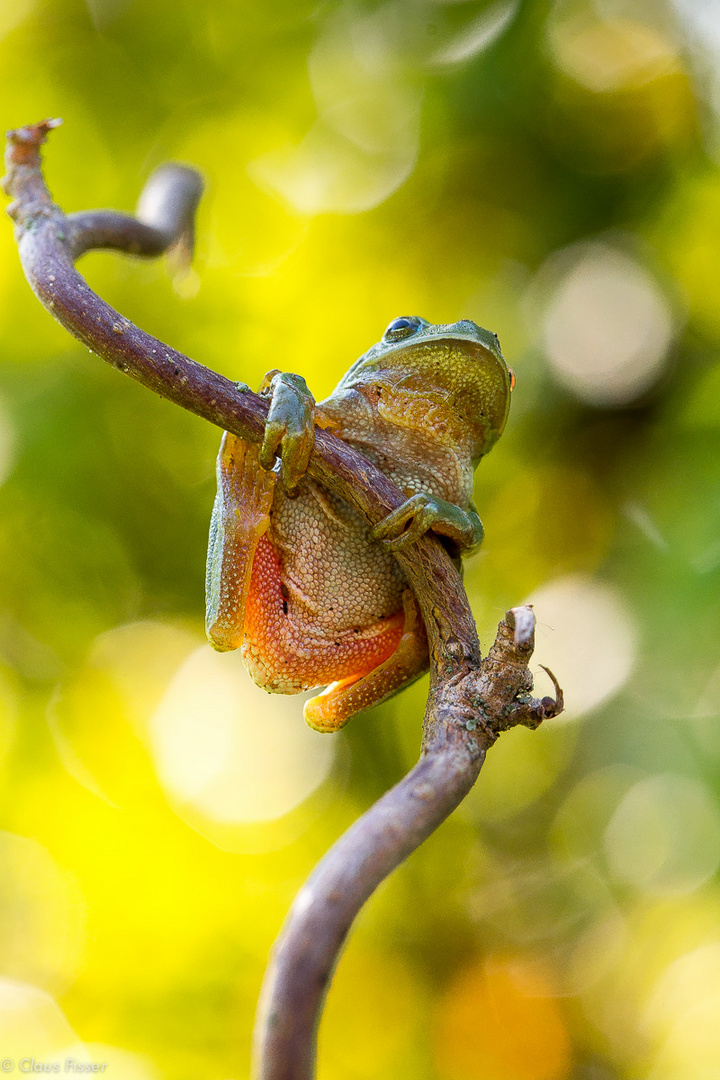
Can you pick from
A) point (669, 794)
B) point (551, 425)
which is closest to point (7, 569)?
point (551, 425)

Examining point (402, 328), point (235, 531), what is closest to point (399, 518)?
point (235, 531)

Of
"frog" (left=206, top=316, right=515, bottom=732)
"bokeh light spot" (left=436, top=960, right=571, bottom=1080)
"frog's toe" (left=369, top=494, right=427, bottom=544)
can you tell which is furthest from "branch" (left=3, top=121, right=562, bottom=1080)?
"bokeh light spot" (left=436, top=960, right=571, bottom=1080)

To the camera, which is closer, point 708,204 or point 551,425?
point 708,204

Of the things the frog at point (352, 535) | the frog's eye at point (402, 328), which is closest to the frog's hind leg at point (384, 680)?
the frog at point (352, 535)

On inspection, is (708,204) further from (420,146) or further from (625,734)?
(625,734)

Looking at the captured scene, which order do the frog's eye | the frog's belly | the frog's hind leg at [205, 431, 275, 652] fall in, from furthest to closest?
the frog's eye
the frog's belly
the frog's hind leg at [205, 431, 275, 652]

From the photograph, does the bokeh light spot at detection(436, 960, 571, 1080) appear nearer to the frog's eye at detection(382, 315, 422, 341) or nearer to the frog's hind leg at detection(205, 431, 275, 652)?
the frog's hind leg at detection(205, 431, 275, 652)
